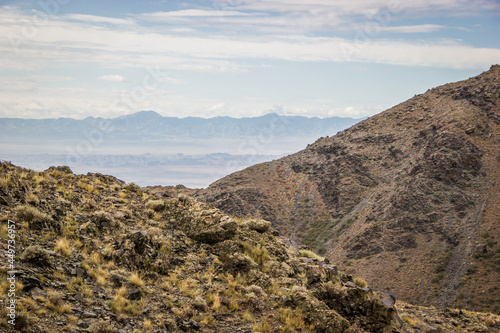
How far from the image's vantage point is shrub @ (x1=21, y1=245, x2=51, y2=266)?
13.0 m

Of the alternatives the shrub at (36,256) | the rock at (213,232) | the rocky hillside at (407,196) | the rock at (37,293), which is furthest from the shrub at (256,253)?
the rocky hillside at (407,196)

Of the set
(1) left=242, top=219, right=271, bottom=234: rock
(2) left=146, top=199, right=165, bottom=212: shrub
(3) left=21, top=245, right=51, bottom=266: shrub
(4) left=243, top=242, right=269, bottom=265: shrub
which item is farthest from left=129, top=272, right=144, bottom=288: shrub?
(1) left=242, top=219, right=271, bottom=234: rock

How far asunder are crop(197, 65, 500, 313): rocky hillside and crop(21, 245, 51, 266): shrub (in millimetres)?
58366

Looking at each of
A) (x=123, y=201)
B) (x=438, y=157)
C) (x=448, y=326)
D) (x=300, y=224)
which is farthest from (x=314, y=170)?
(x=123, y=201)

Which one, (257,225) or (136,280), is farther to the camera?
(257,225)

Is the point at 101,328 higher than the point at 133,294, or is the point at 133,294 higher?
the point at 133,294

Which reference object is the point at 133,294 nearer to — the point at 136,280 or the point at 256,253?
the point at 136,280

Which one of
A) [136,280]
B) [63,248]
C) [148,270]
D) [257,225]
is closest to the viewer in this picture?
[63,248]

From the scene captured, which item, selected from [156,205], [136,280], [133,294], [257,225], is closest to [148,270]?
[136,280]

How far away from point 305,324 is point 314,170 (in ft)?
309

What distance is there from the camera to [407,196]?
81875 mm

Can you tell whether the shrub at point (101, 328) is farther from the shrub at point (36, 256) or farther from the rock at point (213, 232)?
the rock at point (213, 232)

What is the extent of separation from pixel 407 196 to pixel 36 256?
261ft

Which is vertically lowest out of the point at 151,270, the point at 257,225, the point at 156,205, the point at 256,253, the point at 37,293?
the point at 256,253
